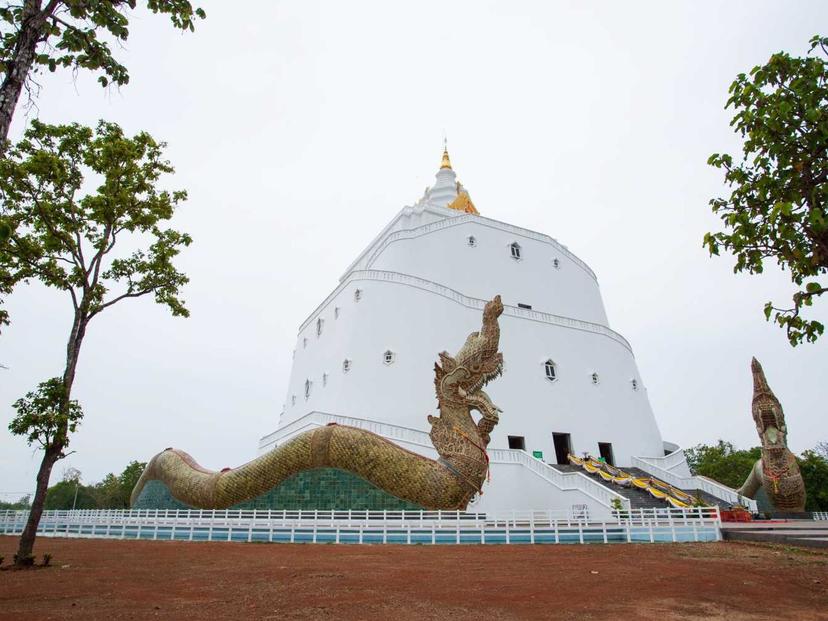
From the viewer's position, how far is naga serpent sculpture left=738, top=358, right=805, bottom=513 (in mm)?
15883

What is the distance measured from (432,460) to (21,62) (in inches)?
421

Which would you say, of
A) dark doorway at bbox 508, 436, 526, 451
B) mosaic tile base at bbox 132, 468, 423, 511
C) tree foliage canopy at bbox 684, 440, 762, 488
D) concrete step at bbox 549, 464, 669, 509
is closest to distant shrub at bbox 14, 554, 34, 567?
mosaic tile base at bbox 132, 468, 423, 511

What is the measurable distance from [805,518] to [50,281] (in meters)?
19.9

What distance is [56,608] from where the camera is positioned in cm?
569

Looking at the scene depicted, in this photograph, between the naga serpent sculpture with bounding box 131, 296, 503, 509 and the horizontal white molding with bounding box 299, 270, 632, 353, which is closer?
the naga serpent sculpture with bounding box 131, 296, 503, 509

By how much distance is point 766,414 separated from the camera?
1636 cm

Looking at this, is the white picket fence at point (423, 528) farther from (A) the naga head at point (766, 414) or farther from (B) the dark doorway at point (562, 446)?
(B) the dark doorway at point (562, 446)

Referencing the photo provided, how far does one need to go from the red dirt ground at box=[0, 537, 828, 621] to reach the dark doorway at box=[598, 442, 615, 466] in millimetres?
12096

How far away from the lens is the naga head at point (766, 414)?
16.1 metres

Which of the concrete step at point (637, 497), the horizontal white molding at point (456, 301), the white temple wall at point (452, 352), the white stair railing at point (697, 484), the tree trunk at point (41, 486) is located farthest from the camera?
the horizontal white molding at point (456, 301)

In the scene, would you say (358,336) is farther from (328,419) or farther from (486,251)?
(486,251)

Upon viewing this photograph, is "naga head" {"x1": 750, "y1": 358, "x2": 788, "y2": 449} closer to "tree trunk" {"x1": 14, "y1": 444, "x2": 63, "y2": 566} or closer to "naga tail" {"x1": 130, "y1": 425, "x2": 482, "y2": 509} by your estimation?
"naga tail" {"x1": 130, "y1": 425, "x2": 482, "y2": 509}

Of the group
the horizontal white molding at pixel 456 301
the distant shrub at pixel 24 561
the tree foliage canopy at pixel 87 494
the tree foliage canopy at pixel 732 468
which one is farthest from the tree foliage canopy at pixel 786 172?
the tree foliage canopy at pixel 87 494

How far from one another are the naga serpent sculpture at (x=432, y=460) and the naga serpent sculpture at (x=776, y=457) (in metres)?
8.76
